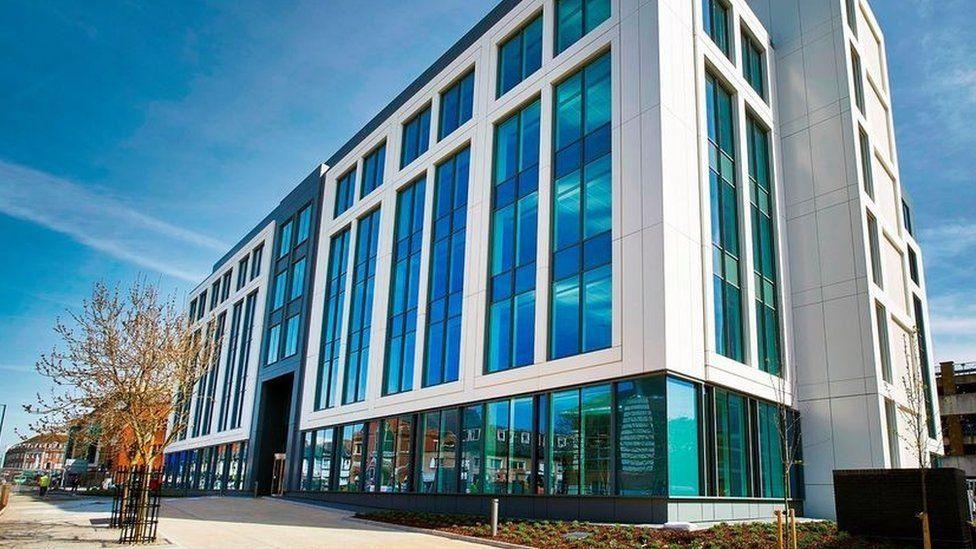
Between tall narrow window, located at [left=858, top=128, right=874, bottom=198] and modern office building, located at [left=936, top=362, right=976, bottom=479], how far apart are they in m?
31.8

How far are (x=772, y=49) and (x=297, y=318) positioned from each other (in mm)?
30858

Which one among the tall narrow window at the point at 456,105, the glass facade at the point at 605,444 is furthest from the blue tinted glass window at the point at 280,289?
the glass facade at the point at 605,444

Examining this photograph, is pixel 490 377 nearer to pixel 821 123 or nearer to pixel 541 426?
pixel 541 426

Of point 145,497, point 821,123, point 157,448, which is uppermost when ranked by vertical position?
point 821,123

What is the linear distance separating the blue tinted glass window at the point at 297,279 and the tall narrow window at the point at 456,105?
16.6 meters

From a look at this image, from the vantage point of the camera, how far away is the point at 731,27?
28.7m

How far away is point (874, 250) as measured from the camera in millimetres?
28594

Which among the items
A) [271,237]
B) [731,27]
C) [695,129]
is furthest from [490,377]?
[271,237]

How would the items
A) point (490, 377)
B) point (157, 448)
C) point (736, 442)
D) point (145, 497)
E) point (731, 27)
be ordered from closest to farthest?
point (145, 497) < point (157, 448) < point (736, 442) < point (490, 377) < point (731, 27)

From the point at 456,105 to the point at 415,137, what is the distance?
387cm

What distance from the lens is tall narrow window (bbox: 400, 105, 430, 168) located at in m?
35.8

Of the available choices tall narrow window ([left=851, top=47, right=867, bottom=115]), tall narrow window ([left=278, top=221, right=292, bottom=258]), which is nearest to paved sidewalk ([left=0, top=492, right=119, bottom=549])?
tall narrow window ([left=278, top=221, right=292, bottom=258])

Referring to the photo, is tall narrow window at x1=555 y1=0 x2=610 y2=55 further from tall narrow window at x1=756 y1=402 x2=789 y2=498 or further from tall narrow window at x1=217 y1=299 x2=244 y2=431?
tall narrow window at x1=217 y1=299 x2=244 y2=431

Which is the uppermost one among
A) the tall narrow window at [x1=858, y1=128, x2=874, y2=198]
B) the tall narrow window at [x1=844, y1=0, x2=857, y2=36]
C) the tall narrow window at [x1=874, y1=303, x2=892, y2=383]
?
the tall narrow window at [x1=844, y1=0, x2=857, y2=36]
